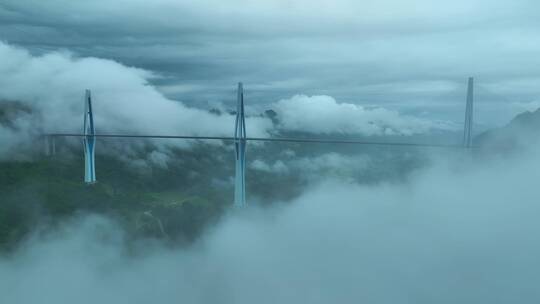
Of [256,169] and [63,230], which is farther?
[256,169]

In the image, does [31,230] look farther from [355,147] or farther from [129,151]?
[355,147]

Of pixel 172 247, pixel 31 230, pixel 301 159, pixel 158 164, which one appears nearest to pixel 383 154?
pixel 301 159

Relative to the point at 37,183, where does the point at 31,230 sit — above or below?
below

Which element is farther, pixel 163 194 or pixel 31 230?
pixel 163 194

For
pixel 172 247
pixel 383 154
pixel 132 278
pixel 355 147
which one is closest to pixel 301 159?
pixel 355 147

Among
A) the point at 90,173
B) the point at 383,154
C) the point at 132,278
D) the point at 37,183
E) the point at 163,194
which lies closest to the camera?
the point at 90,173

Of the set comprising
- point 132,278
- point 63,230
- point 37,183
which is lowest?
point 132,278

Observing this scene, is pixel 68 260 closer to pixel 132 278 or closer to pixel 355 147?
pixel 132 278

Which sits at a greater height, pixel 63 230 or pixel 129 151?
pixel 129 151

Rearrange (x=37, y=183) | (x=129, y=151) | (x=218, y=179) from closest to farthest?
(x=37, y=183) → (x=129, y=151) → (x=218, y=179)
